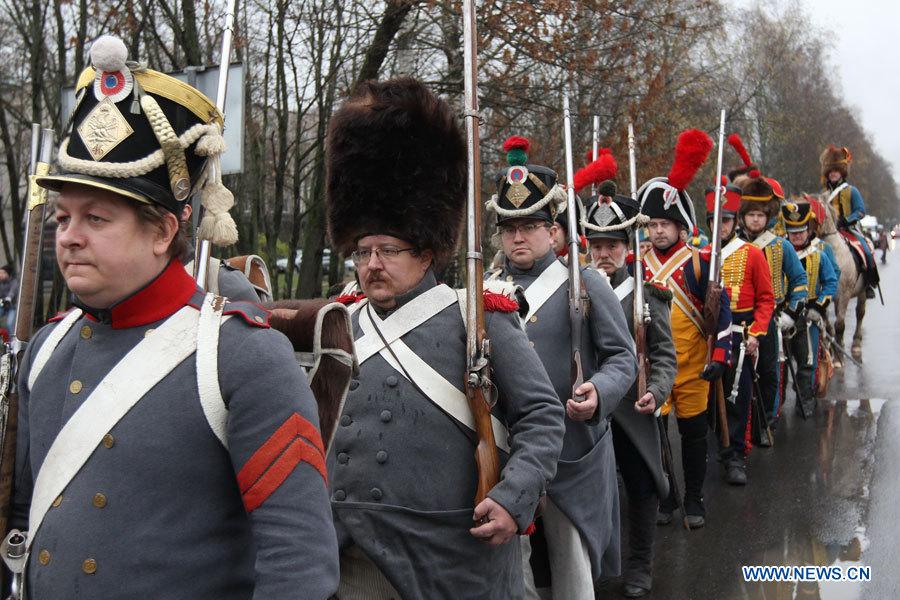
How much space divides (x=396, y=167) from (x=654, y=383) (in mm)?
2498

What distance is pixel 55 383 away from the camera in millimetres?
2041

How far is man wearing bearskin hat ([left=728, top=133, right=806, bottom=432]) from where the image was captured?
8125 millimetres

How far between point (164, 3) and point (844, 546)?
8.35 meters

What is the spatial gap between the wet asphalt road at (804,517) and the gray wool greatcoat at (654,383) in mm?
761

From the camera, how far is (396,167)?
10.3 ft

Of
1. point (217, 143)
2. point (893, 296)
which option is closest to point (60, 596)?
point (217, 143)

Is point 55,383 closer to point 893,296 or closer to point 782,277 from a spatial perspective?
point 782,277

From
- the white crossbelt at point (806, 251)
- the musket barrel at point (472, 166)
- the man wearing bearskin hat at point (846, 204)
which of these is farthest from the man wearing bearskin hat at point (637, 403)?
the man wearing bearskin hat at point (846, 204)

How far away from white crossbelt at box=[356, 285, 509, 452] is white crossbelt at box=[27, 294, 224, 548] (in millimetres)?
1102

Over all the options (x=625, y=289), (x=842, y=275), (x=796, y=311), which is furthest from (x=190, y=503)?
(x=842, y=275)

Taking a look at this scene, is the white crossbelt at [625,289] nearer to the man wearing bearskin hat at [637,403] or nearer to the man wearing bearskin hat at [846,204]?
the man wearing bearskin hat at [637,403]

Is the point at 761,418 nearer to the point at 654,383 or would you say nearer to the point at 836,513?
the point at 836,513

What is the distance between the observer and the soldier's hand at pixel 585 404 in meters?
3.93

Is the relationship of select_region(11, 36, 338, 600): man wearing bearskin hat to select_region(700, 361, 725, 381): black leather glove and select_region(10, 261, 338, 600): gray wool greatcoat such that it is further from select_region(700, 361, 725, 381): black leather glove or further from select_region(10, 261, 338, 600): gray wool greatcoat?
select_region(700, 361, 725, 381): black leather glove
